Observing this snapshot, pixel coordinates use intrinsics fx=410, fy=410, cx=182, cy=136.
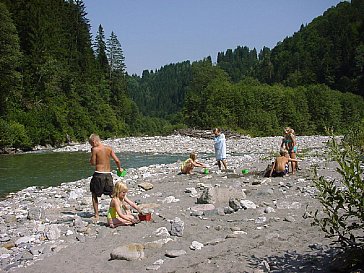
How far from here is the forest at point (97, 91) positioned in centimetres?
4484

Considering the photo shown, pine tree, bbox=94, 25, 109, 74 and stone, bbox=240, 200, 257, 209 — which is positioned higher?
pine tree, bbox=94, 25, 109, 74

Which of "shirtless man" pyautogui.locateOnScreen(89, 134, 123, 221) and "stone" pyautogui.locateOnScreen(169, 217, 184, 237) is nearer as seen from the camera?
"stone" pyautogui.locateOnScreen(169, 217, 184, 237)

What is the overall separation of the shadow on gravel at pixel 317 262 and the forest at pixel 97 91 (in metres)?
21.6

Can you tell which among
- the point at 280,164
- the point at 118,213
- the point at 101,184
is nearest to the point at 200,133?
the point at 280,164

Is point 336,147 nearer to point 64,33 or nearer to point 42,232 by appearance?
point 42,232

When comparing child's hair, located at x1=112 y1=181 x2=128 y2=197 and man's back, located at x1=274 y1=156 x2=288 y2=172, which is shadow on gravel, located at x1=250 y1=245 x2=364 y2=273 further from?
man's back, located at x1=274 y1=156 x2=288 y2=172

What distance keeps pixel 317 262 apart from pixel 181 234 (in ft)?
9.41

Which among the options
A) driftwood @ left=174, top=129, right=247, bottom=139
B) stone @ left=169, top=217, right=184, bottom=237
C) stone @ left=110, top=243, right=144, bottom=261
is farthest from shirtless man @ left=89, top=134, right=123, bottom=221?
driftwood @ left=174, top=129, right=247, bottom=139

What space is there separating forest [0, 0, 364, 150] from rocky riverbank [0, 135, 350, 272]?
1776 centimetres

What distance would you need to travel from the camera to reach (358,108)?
301ft

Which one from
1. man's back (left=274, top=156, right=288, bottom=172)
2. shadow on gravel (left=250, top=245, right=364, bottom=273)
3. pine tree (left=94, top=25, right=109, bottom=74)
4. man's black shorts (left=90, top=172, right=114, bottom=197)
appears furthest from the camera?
pine tree (left=94, top=25, right=109, bottom=74)

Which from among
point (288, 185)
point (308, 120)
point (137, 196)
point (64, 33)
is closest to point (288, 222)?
point (288, 185)

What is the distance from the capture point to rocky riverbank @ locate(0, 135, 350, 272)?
20.7ft

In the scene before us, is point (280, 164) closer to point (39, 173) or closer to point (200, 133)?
point (39, 173)
